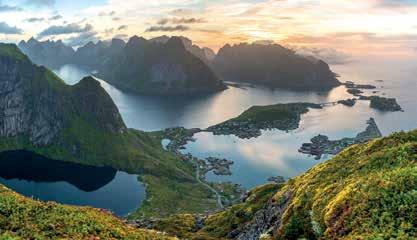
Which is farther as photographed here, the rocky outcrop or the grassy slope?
the rocky outcrop

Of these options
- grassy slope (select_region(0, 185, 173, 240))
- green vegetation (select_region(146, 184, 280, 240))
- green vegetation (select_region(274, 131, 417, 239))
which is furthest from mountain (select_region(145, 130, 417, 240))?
green vegetation (select_region(146, 184, 280, 240))

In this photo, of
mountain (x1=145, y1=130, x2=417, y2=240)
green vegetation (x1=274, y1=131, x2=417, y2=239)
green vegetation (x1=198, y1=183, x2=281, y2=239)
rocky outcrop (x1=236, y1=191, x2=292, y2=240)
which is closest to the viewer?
green vegetation (x1=274, y1=131, x2=417, y2=239)

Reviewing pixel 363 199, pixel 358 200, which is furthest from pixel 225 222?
pixel 363 199

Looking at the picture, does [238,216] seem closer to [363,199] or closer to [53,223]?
[53,223]

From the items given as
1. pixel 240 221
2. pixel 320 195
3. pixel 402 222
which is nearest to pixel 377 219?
pixel 402 222

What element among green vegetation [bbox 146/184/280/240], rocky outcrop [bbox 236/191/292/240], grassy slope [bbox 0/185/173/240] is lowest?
green vegetation [bbox 146/184/280/240]

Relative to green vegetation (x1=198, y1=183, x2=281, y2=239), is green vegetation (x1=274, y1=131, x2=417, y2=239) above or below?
above

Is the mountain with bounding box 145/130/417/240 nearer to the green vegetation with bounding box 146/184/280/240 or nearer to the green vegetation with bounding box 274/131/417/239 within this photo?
the green vegetation with bounding box 274/131/417/239
